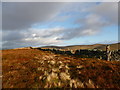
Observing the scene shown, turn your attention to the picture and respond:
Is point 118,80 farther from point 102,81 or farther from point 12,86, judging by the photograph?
point 12,86

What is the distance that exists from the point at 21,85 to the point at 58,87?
9.28ft

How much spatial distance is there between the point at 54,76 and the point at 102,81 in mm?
4095

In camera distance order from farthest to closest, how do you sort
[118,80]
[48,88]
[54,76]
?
[54,76], [118,80], [48,88]

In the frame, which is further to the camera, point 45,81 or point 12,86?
point 45,81

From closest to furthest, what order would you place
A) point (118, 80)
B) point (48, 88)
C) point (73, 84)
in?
point (48, 88), point (73, 84), point (118, 80)

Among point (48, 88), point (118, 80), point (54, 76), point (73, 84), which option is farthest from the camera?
point (54, 76)

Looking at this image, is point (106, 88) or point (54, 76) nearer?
point (106, 88)

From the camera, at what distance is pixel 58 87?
6422 mm

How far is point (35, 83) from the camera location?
6898 mm

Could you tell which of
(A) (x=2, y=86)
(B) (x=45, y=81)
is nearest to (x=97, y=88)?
(B) (x=45, y=81)

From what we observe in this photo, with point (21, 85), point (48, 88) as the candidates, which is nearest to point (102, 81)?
point (48, 88)

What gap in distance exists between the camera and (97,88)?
631cm

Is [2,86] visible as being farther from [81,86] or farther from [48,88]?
[81,86]

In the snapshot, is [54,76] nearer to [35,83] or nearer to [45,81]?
[45,81]
